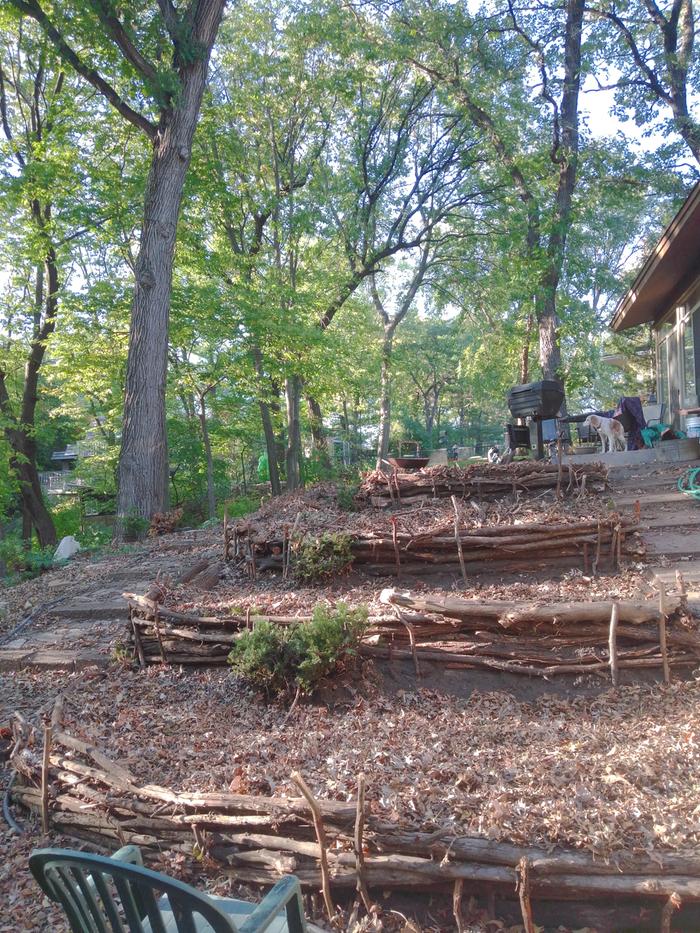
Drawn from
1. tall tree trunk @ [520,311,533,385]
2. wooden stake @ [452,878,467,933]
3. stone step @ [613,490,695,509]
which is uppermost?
tall tree trunk @ [520,311,533,385]

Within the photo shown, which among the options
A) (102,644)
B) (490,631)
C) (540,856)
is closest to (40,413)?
(102,644)

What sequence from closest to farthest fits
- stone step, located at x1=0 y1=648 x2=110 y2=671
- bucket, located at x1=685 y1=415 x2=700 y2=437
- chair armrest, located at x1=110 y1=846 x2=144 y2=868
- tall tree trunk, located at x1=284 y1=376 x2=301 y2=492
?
chair armrest, located at x1=110 y1=846 x2=144 y2=868 → stone step, located at x1=0 y1=648 x2=110 y2=671 → bucket, located at x1=685 y1=415 x2=700 y2=437 → tall tree trunk, located at x1=284 y1=376 x2=301 y2=492

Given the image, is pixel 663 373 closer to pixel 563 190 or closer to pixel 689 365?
pixel 689 365

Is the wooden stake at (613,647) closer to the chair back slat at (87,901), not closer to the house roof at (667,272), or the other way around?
the chair back slat at (87,901)

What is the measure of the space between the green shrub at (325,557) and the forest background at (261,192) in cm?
422

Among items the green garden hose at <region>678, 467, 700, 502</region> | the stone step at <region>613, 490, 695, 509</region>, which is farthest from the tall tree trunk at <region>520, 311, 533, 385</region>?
the stone step at <region>613, 490, 695, 509</region>

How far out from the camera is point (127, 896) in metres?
1.21

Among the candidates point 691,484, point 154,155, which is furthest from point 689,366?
point 154,155

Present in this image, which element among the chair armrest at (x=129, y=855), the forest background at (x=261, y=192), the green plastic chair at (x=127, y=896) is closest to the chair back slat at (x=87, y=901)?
the green plastic chair at (x=127, y=896)

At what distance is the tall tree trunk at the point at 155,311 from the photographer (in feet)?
28.8

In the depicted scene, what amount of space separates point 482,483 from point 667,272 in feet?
20.2

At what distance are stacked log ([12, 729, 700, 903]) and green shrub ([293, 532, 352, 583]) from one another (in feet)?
7.08

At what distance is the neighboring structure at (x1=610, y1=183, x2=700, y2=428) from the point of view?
334 inches

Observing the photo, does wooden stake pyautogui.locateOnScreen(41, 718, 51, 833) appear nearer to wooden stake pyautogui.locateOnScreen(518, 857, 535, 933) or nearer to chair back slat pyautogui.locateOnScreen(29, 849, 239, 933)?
chair back slat pyautogui.locateOnScreen(29, 849, 239, 933)
